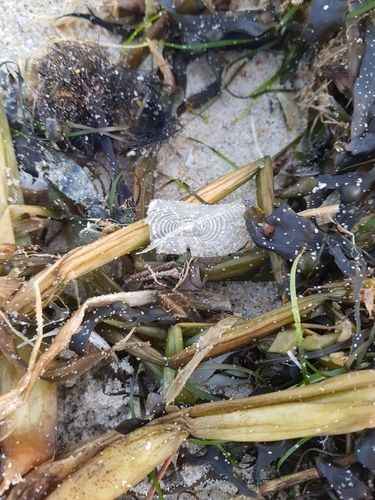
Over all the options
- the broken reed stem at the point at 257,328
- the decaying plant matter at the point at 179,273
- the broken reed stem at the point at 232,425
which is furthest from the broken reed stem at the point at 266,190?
the broken reed stem at the point at 232,425

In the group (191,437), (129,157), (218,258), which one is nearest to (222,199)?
(218,258)

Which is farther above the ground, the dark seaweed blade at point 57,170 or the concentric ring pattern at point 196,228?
→ the dark seaweed blade at point 57,170

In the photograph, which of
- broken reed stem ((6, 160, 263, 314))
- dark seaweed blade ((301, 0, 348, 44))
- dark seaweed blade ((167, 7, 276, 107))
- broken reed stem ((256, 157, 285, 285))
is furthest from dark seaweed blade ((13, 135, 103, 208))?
dark seaweed blade ((301, 0, 348, 44))

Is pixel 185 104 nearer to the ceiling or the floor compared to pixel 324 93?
nearer to the ceiling

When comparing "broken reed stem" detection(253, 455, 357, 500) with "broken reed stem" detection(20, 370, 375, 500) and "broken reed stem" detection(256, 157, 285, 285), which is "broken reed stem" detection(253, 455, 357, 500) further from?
"broken reed stem" detection(256, 157, 285, 285)

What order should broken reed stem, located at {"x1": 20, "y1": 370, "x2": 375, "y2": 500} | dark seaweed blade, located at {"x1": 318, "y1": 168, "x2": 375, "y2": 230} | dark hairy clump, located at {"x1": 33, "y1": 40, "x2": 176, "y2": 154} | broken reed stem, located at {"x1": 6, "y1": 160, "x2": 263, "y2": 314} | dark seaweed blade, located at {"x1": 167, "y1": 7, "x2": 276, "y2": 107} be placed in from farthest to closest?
1. dark seaweed blade, located at {"x1": 167, "y1": 7, "x2": 276, "y2": 107}
2. dark hairy clump, located at {"x1": 33, "y1": 40, "x2": 176, "y2": 154}
3. dark seaweed blade, located at {"x1": 318, "y1": 168, "x2": 375, "y2": 230}
4. broken reed stem, located at {"x1": 6, "y1": 160, "x2": 263, "y2": 314}
5. broken reed stem, located at {"x1": 20, "y1": 370, "x2": 375, "y2": 500}

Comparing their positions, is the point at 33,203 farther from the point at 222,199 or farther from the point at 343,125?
the point at 343,125

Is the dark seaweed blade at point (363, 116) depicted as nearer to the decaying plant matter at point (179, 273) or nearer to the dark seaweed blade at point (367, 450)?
the decaying plant matter at point (179, 273)
